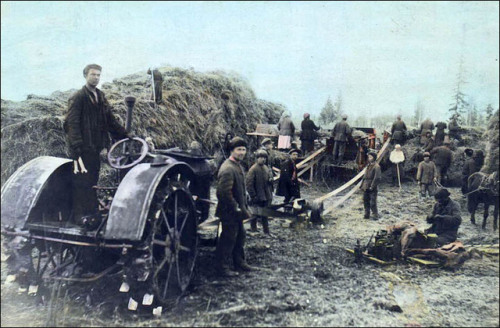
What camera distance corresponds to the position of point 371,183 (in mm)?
9023

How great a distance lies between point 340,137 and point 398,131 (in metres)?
3.88

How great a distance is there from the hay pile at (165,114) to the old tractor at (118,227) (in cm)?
284

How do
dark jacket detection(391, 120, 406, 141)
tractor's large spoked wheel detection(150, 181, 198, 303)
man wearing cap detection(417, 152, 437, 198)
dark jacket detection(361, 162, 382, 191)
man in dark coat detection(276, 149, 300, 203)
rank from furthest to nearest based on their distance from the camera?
dark jacket detection(391, 120, 406, 141), man wearing cap detection(417, 152, 437, 198), dark jacket detection(361, 162, 382, 191), man in dark coat detection(276, 149, 300, 203), tractor's large spoked wheel detection(150, 181, 198, 303)

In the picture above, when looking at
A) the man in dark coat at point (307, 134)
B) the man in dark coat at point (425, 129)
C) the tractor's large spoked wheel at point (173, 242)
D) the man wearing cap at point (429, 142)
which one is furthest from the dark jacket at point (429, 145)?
the tractor's large spoked wheel at point (173, 242)

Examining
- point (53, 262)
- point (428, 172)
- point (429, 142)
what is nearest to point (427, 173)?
point (428, 172)

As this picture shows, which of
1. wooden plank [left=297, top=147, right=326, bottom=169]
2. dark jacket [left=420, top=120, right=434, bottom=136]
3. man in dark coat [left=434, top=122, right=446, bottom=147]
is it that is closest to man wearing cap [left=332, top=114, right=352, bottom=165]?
wooden plank [left=297, top=147, right=326, bottom=169]

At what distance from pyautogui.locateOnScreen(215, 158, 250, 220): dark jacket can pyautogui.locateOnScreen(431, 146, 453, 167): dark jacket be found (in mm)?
9632

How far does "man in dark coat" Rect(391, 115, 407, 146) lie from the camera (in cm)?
1433

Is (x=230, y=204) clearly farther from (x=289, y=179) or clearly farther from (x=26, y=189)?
(x=289, y=179)

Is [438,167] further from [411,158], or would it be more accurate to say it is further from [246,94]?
[246,94]

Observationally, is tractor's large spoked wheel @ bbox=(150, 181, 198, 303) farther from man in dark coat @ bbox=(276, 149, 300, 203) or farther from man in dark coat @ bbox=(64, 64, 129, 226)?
man in dark coat @ bbox=(276, 149, 300, 203)

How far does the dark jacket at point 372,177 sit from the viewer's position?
898 cm

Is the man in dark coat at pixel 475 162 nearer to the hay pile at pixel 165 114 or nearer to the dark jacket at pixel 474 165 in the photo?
the dark jacket at pixel 474 165

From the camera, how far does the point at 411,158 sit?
1352cm
